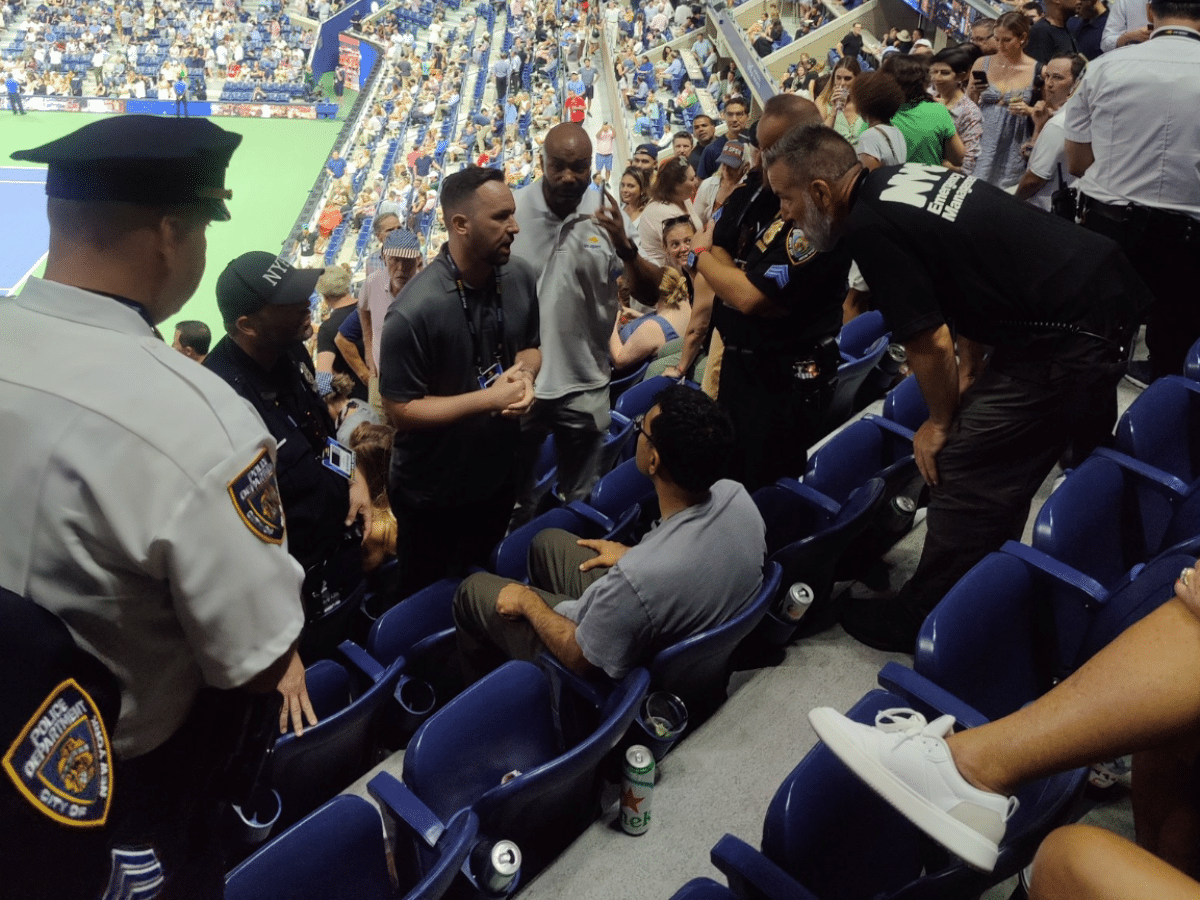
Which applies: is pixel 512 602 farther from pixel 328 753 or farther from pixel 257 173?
pixel 257 173

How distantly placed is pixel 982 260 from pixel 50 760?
1984 mm

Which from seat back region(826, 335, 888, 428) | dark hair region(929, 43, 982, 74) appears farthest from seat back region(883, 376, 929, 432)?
dark hair region(929, 43, 982, 74)

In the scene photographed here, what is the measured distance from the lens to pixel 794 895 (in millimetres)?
1433

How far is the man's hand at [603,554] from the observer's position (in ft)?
7.63

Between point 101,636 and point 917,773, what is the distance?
3.71 feet

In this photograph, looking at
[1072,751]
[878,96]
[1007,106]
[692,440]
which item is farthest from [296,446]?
[1007,106]

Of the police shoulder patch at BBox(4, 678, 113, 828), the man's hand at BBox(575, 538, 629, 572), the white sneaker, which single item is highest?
the police shoulder patch at BBox(4, 678, 113, 828)

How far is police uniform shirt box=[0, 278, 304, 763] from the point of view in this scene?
0.92 metres

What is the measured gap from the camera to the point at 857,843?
1.60 meters

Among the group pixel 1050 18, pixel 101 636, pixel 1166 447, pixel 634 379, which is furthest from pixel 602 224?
pixel 1050 18

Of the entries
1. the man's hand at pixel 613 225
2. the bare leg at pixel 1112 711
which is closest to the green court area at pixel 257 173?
the man's hand at pixel 613 225

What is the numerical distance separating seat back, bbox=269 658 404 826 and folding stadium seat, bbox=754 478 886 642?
100 cm

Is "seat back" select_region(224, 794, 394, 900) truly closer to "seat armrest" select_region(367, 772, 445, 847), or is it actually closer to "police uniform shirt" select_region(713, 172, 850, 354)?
"seat armrest" select_region(367, 772, 445, 847)

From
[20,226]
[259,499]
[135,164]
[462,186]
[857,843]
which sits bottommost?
[20,226]
